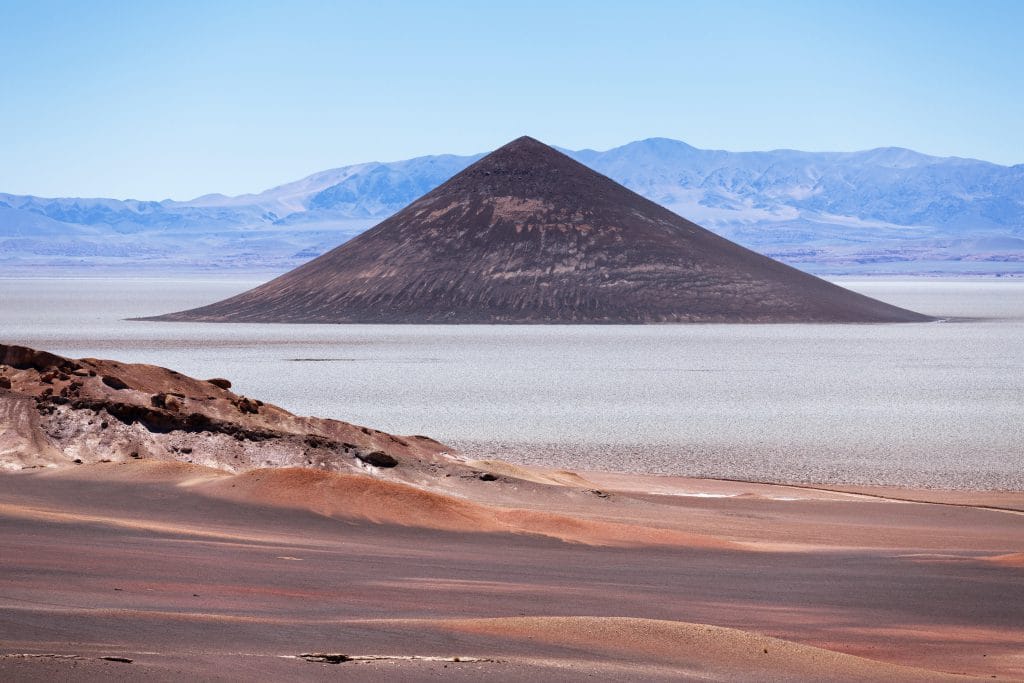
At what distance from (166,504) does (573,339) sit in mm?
48939

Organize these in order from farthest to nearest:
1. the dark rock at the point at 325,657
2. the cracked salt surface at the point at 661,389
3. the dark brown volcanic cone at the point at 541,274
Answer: the dark brown volcanic cone at the point at 541,274 < the cracked salt surface at the point at 661,389 < the dark rock at the point at 325,657

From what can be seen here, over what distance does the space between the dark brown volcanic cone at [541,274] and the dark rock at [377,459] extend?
6254cm

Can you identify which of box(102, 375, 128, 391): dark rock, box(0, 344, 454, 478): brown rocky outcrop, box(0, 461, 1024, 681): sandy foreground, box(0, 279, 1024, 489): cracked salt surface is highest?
box(102, 375, 128, 391): dark rock

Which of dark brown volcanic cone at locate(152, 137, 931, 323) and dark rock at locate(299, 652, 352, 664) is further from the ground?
dark brown volcanic cone at locate(152, 137, 931, 323)

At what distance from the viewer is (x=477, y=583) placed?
831 cm

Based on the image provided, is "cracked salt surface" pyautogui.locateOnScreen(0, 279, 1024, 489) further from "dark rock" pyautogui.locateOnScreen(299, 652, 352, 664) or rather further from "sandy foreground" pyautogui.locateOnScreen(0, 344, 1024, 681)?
"dark rock" pyautogui.locateOnScreen(299, 652, 352, 664)

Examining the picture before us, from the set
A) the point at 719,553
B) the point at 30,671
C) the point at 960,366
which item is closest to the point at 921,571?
the point at 719,553

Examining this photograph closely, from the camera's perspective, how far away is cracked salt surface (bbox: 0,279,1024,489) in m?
19.6

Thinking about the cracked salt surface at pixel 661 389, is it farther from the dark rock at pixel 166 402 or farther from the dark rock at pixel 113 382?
the dark rock at pixel 113 382

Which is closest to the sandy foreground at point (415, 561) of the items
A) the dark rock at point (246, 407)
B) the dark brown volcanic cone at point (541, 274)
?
the dark rock at point (246, 407)

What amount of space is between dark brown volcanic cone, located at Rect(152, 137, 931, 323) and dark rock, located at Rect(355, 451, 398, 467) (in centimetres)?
6254

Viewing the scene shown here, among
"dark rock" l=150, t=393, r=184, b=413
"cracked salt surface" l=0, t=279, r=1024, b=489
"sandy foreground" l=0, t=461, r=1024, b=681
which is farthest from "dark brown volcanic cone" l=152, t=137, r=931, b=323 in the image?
"sandy foreground" l=0, t=461, r=1024, b=681

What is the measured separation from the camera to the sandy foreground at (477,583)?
6074 mm

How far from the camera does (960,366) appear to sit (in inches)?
1622
